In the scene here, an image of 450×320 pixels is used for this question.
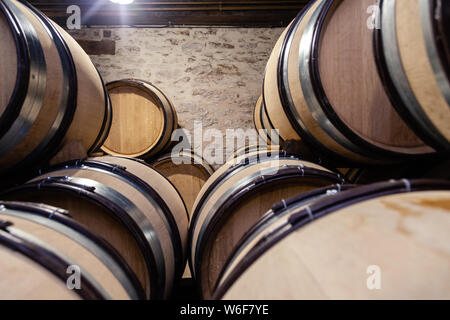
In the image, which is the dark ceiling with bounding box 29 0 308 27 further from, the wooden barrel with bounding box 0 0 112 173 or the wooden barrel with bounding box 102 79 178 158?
the wooden barrel with bounding box 0 0 112 173

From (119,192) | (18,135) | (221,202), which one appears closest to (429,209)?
(221,202)

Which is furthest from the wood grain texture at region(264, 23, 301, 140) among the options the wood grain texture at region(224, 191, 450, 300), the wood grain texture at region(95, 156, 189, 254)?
the wood grain texture at region(224, 191, 450, 300)

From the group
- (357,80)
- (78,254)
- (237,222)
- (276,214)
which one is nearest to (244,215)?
(237,222)

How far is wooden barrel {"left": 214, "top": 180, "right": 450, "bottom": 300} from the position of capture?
442mm

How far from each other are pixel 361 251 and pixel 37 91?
1.29 m

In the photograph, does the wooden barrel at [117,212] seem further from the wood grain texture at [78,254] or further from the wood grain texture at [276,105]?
the wood grain texture at [276,105]

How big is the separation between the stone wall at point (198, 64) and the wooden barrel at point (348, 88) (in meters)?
3.07

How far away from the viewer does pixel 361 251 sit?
50 centimetres

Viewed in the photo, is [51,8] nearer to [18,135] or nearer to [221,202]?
[18,135]

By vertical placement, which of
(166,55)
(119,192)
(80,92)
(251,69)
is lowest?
(119,192)

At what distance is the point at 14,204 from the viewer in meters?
0.83

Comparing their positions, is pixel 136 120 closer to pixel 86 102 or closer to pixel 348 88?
pixel 86 102

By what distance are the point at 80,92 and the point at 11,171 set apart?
509 mm

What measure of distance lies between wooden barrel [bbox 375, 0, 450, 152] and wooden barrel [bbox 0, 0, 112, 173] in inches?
52.6
